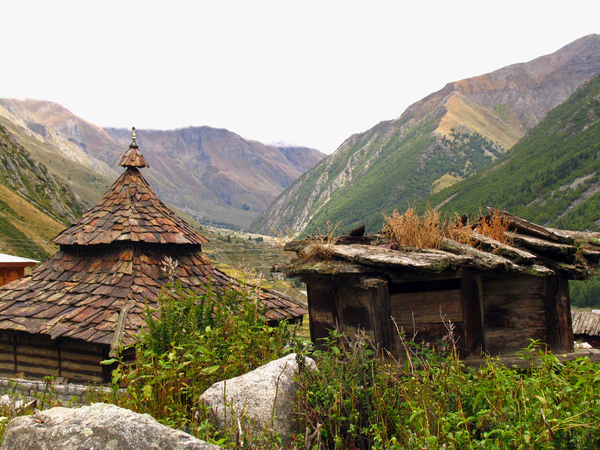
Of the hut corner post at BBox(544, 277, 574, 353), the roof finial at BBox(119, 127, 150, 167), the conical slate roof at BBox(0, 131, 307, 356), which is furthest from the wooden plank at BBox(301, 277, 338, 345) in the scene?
the roof finial at BBox(119, 127, 150, 167)

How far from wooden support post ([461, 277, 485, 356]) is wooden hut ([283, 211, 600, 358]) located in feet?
0.04

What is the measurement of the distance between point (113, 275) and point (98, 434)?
7.26 metres

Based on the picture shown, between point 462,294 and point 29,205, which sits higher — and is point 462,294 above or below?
below

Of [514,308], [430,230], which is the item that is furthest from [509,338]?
[430,230]

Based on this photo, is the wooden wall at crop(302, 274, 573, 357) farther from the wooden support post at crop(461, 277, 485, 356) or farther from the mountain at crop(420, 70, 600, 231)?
the mountain at crop(420, 70, 600, 231)

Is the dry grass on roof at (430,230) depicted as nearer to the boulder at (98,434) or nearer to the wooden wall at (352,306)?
the wooden wall at (352,306)

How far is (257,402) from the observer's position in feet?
12.1

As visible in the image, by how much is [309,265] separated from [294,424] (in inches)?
80.2

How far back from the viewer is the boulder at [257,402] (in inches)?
141

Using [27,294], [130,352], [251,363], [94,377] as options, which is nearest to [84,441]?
[251,363]

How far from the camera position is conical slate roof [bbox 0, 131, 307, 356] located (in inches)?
326

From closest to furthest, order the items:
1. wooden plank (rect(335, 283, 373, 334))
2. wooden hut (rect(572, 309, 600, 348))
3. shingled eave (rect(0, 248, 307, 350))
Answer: wooden plank (rect(335, 283, 373, 334))
shingled eave (rect(0, 248, 307, 350))
wooden hut (rect(572, 309, 600, 348))

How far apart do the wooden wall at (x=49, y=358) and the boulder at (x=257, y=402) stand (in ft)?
17.1

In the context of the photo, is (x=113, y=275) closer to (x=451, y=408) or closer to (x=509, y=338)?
(x=509, y=338)
